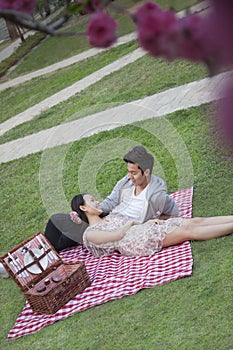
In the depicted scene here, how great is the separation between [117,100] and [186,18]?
6938mm

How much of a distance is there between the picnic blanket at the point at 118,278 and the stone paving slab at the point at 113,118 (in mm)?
2561

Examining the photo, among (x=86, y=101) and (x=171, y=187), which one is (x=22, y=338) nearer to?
(x=171, y=187)

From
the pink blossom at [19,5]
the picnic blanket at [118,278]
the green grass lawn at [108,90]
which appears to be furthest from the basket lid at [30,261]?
the pink blossom at [19,5]

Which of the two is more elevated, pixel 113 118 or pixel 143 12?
pixel 143 12

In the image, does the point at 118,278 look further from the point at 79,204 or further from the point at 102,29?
the point at 102,29

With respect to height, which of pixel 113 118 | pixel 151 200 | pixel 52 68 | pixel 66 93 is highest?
pixel 151 200

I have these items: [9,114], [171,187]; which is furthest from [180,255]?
[9,114]

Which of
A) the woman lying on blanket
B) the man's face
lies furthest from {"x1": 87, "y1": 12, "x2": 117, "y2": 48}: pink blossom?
the man's face

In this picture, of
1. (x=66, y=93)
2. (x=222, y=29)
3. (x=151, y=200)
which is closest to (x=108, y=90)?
(x=66, y=93)

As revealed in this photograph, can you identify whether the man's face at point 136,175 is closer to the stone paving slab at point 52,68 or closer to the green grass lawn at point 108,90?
the green grass lawn at point 108,90

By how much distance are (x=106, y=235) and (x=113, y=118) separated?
9.26 feet

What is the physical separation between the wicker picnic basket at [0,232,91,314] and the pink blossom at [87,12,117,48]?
3.29 meters

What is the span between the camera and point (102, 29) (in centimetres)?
41

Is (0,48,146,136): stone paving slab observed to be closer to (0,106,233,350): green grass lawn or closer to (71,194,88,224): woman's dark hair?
(0,106,233,350): green grass lawn
